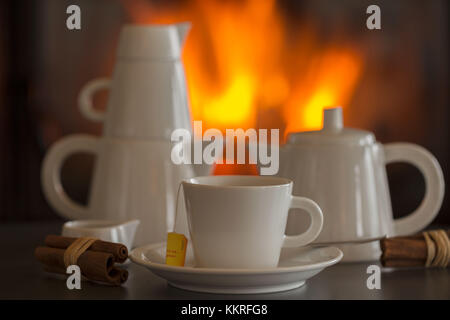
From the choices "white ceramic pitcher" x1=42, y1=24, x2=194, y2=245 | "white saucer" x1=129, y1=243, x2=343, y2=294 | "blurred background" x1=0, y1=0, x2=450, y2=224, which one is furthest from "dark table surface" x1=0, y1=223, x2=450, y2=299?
"blurred background" x1=0, y1=0, x2=450, y2=224

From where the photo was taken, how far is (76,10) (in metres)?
1.31

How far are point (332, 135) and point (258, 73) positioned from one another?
0.50m

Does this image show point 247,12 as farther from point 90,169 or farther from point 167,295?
point 167,295

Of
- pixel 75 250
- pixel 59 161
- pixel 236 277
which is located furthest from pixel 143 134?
pixel 236 277

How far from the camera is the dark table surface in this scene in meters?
0.72

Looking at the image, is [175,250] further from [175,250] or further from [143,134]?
[143,134]

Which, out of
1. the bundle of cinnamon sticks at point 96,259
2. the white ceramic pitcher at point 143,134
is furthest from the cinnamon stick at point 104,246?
the white ceramic pitcher at point 143,134

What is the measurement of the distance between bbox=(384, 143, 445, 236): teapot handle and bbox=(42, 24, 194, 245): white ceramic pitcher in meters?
0.30

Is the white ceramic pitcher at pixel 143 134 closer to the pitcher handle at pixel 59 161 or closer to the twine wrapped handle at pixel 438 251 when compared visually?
the pitcher handle at pixel 59 161

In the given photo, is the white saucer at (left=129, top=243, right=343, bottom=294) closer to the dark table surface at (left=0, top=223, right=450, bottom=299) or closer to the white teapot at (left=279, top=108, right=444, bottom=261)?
the dark table surface at (left=0, top=223, right=450, bottom=299)

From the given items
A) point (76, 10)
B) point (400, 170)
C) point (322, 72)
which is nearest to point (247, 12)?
point (322, 72)

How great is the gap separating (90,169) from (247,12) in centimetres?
43

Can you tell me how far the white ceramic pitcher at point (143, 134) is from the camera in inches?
39.3

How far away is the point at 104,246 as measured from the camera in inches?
31.2
